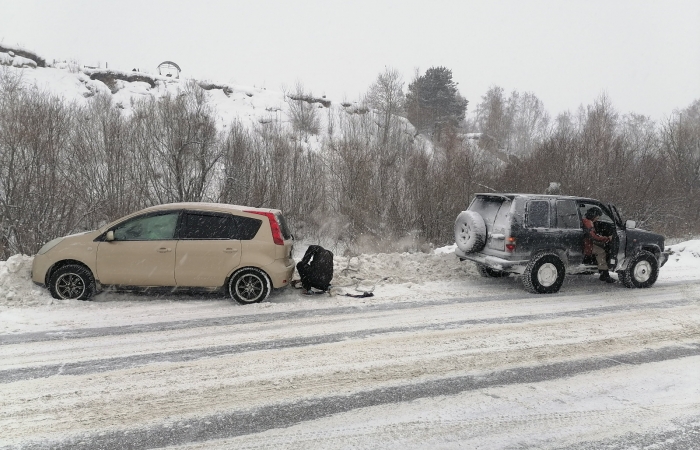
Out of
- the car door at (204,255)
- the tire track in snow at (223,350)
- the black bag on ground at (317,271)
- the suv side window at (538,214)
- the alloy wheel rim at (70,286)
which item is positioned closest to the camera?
the tire track in snow at (223,350)

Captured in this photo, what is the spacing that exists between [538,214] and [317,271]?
4655 millimetres

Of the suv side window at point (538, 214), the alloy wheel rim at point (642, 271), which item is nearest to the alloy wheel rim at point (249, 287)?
the suv side window at point (538, 214)

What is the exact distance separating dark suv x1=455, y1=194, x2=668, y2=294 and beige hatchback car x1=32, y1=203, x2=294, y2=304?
4.14m

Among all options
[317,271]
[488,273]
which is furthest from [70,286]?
[488,273]

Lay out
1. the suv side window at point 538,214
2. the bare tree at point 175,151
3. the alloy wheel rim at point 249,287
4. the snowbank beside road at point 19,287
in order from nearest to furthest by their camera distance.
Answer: the snowbank beside road at point 19,287, the alloy wheel rim at point 249,287, the suv side window at point 538,214, the bare tree at point 175,151

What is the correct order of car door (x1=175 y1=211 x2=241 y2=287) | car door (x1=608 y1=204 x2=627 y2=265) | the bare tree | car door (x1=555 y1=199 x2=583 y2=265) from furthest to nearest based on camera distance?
the bare tree < car door (x1=608 y1=204 x2=627 y2=265) < car door (x1=555 y1=199 x2=583 y2=265) < car door (x1=175 y1=211 x2=241 y2=287)

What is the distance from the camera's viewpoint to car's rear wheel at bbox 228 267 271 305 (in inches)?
306

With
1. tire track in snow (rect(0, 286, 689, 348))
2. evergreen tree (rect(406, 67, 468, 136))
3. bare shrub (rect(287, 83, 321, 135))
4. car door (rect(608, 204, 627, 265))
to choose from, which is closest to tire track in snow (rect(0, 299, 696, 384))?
tire track in snow (rect(0, 286, 689, 348))

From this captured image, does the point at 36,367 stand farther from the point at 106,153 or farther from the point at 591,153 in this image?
the point at 591,153

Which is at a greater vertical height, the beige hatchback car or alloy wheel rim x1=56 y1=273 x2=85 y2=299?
the beige hatchback car

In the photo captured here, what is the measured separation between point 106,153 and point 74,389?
18.6 metres

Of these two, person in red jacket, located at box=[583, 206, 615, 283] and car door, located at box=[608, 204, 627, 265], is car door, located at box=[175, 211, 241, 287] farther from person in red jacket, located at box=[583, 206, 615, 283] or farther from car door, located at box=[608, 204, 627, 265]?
car door, located at box=[608, 204, 627, 265]

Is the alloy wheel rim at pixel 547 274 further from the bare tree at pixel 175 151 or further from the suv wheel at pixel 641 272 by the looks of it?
the bare tree at pixel 175 151

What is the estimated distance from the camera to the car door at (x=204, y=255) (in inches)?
303
